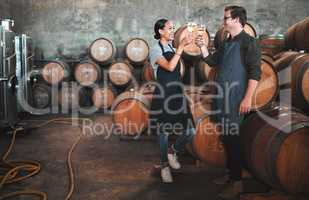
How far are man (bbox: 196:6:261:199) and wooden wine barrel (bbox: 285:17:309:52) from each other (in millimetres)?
2007

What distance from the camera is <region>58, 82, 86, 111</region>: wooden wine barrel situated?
7523 mm

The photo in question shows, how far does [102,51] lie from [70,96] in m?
1.36

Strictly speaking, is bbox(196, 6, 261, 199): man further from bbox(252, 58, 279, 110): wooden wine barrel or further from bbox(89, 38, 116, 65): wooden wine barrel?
bbox(89, 38, 116, 65): wooden wine barrel

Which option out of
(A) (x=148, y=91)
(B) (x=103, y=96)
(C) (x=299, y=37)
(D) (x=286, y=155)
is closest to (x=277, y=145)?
(D) (x=286, y=155)

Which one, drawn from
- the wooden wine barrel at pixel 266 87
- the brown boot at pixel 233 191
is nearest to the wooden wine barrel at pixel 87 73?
the wooden wine barrel at pixel 266 87

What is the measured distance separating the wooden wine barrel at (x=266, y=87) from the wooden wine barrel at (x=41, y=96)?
17.2 ft

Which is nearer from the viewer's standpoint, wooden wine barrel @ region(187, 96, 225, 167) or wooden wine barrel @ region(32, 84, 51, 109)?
wooden wine barrel @ region(187, 96, 225, 167)

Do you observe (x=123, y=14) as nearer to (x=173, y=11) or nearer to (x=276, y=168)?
(x=173, y=11)

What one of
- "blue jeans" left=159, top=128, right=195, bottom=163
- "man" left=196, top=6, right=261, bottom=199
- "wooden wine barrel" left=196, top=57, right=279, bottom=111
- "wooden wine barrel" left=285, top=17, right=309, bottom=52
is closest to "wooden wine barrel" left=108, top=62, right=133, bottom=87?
"wooden wine barrel" left=285, top=17, right=309, bottom=52

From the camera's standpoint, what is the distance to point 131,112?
16.4ft

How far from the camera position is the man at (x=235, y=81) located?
2.90m

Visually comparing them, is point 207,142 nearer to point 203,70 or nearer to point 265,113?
point 265,113

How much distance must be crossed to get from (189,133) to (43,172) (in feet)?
5.67

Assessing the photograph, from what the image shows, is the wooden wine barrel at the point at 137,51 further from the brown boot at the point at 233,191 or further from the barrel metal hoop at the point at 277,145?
the barrel metal hoop at the point at 277,145
